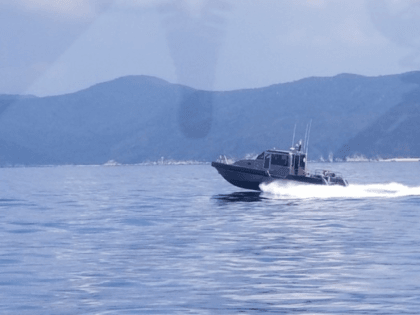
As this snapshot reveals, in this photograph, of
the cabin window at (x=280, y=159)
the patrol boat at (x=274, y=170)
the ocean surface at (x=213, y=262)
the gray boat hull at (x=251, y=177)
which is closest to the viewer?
the ocean surface at (x=213, y=262)

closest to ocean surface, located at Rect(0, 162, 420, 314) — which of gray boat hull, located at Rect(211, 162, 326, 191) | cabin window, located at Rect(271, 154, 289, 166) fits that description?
→ cabin window, located at Rect(271, 154, 289, 166)

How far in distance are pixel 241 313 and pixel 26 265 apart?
9.56m

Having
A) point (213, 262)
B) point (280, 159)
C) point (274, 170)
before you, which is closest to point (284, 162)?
point (280, 159)

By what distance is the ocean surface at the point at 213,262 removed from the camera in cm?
1855

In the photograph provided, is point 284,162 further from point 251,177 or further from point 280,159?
point 251,177

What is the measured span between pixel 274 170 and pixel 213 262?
1345 inches

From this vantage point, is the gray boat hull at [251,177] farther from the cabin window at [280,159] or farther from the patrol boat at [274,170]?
the cabin window at [280,159]

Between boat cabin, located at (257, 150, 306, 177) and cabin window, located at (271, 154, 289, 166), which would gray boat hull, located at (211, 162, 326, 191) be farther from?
cabin window, located at (271, 154, 289, 166)

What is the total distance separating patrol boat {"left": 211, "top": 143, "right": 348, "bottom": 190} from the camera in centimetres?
5841

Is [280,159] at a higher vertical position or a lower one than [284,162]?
higher

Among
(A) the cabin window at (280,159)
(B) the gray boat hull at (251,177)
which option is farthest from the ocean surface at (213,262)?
(B) the gray boat hull at (251,177)

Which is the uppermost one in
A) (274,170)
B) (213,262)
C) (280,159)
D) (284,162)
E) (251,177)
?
(280,159)

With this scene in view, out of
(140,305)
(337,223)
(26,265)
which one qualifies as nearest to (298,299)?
(140,305)

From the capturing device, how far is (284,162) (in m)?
58.3
